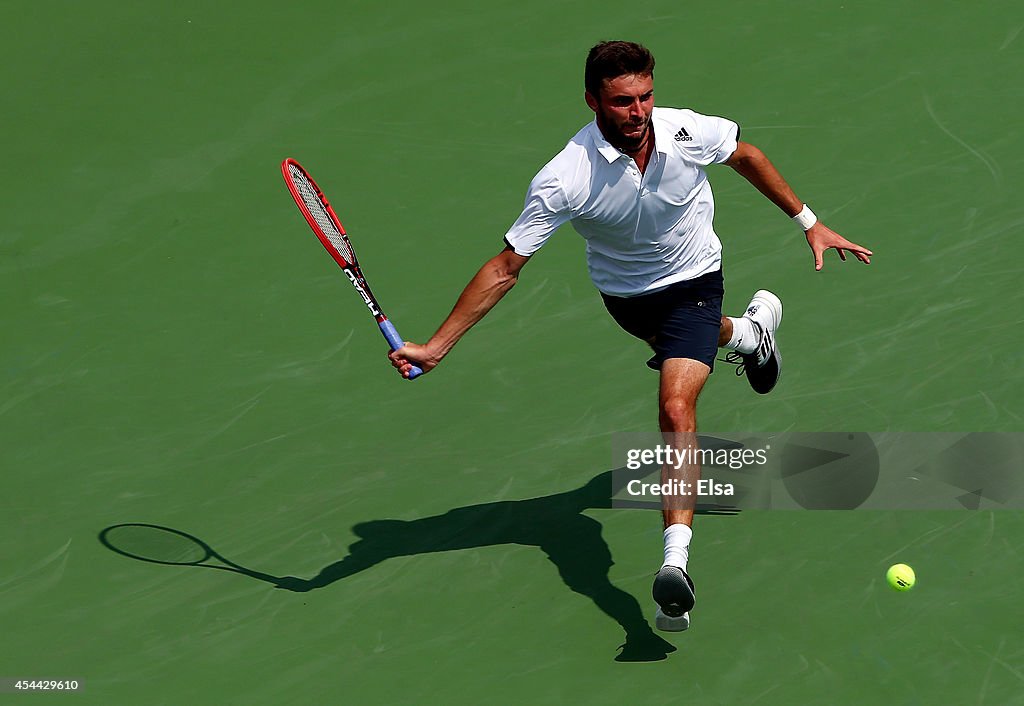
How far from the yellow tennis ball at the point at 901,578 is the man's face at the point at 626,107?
2274 mm

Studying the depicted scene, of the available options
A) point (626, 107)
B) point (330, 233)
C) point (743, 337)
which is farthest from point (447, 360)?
point (626, 107)

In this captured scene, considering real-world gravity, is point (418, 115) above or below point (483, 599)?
above

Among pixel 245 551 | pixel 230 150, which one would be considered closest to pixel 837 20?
pixel 230 150

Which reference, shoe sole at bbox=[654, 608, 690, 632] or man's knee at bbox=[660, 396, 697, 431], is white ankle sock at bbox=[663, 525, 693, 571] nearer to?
shoe sole at bbox=[654, 608, 690, 632]

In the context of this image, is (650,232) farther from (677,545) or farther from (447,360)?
(447,360)

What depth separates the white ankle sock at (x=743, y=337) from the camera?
8344 mm

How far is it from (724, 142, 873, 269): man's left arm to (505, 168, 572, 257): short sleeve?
1029 mm

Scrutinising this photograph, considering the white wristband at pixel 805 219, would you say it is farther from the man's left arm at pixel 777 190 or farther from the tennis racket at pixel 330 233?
the tennis racket at pixel 330 233

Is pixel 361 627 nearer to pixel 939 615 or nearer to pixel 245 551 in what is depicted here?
pixel 245 551

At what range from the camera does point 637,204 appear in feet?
24.1

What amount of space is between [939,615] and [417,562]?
8.31 ft

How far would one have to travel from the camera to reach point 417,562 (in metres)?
7.86

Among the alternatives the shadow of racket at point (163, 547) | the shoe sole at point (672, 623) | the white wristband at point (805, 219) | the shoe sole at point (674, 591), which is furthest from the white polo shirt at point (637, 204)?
the shadow of racket at point (163, 547)

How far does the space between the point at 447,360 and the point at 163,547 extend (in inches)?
85.7
